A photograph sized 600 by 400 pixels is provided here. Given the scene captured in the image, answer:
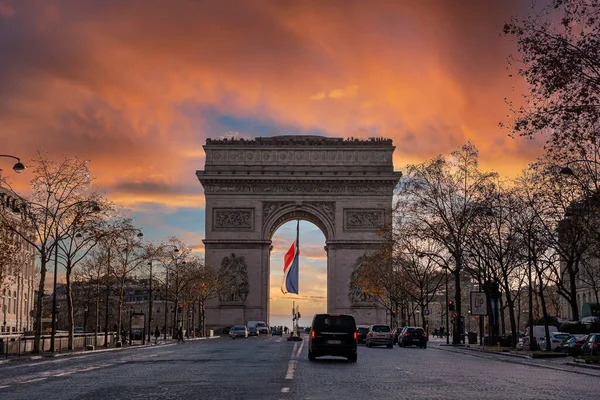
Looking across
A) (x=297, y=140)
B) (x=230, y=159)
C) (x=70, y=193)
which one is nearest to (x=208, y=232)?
(x=230, y=159)

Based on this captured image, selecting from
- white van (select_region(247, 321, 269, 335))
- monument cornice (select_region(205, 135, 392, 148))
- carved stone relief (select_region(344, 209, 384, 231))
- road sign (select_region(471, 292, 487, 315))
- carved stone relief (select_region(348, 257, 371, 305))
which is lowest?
white van (select_region(247, 321, 269, 335))

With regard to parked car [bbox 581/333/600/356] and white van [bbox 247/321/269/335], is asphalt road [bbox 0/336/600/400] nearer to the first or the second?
parked car [bbox 581/333/600/356]

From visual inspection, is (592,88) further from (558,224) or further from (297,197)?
(297,197)

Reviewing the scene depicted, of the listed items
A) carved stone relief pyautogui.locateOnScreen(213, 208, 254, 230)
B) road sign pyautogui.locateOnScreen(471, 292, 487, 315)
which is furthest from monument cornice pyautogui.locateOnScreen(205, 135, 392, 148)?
road sign pyautogui.locateOnScreen(471, 292, 487, 315)

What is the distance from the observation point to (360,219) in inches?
3716

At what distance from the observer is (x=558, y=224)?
6006cm

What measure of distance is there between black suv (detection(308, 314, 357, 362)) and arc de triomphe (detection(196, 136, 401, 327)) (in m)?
61.6

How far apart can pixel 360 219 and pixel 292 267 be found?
14.4 meters

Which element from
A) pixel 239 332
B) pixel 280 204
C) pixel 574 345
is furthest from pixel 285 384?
pixel 280 204

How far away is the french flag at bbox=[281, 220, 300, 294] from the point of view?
10343cm

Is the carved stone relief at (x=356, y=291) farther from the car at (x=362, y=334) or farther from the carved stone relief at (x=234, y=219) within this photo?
the car at (x=362, y=334)

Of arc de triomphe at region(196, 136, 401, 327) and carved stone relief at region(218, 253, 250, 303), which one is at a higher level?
arc de triomphe at region(196, 136, 401, 327)

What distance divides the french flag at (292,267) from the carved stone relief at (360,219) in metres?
11.8

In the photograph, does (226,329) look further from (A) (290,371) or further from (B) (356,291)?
(A) (290,371)
